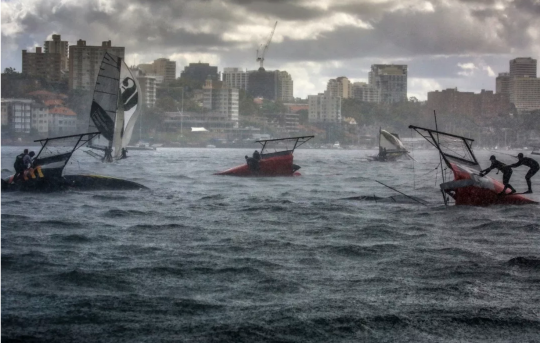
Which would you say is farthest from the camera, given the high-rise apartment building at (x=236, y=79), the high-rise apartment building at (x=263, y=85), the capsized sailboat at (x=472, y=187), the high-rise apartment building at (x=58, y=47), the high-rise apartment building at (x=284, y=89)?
the high-rise apartment building at (x=263, y=85)

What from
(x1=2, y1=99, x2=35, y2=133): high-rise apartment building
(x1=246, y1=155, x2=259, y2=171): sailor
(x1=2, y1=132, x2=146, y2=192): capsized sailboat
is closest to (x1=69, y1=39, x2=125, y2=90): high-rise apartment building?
(x1=2, y1=99, x2=35, y2=133): high-rise apartment building

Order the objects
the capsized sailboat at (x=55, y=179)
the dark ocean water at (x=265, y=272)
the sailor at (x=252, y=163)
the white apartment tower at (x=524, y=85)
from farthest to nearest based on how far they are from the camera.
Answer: the sailor at (x=252, y=163)
the capsized sailboat at (x=55, y=179)
the white apartment tower at (x=524, y=85)
the dark ocean water at (x=265, y=272)

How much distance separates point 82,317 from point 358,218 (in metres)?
5.44

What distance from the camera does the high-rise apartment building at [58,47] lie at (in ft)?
32.5

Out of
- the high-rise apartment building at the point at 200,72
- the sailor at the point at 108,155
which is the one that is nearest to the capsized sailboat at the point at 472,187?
the high-rise apartment building at the point at 200,72

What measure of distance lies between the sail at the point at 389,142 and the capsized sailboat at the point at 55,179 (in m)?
9.94

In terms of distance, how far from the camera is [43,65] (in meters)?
11.4

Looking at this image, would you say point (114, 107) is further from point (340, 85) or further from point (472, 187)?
point (472, 187)

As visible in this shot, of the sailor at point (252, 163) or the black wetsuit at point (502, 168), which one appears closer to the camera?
the black wetsuit at point (502, 168)

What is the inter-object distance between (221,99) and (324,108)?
4324 mm

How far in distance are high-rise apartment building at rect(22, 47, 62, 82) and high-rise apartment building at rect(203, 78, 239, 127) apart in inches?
142

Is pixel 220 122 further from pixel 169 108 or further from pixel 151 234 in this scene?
pixel 151 234

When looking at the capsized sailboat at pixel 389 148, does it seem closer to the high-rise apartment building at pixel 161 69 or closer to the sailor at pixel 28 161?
the high-rise apartment building at pixel 161 69

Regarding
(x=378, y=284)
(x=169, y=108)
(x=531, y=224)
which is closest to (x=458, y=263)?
(x=378, y=284)
